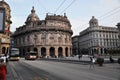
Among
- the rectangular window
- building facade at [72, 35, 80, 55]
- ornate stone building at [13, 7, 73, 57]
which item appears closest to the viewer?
the rectangular window

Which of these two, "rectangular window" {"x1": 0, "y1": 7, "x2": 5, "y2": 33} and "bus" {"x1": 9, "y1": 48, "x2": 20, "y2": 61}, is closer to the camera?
"rectangular window" {"x1": 0, "y1": 7, "x2": 5, "y2": 33}

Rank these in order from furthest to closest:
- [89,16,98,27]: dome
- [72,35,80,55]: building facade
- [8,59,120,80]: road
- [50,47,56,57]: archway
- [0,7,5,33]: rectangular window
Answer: [72,35,80,55]: building facade, [89,16,98,27]: dome, [50,47,56,57]: archway, [8,59,120,80]: road, [0,7,5,33]: rectangular window

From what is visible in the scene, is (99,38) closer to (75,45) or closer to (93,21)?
(93,21)

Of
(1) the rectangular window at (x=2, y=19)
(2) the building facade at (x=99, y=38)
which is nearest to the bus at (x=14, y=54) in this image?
(1) the rectangular window at (x=2, y=19)

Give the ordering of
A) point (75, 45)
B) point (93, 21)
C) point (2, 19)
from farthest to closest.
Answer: point (75, 45)
point (93, 21)
point (2, 19)

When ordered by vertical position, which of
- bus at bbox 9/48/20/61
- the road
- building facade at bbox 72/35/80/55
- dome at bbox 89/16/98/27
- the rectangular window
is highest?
dome at bbox 89/16/98/27

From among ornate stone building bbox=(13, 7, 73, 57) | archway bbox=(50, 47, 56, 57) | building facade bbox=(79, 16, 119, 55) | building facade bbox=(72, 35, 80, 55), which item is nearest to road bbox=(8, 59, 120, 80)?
ornate stone building bbox=(13, 7, 73, 57)

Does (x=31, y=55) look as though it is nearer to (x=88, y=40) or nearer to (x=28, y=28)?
(x=28, y=28)

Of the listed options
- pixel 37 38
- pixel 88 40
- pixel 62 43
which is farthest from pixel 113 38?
pixel 37 38

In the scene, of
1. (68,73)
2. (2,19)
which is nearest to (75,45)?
(68,73)

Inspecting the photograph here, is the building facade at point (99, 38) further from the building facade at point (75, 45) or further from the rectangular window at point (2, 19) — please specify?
the rectangular window at point (2, 19)

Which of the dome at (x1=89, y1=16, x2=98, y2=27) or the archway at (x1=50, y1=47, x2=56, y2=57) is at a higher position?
the dome at (x1=89, y1=16, x2=98, y2=27)

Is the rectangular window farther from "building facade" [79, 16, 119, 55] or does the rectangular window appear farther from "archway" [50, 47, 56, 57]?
"building facade" [79, 16, 119, 55]

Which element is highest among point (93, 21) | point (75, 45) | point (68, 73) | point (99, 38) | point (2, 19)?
point (93, 21)
